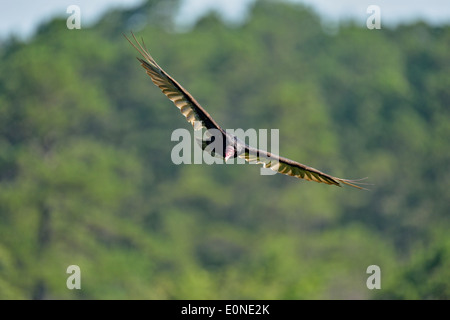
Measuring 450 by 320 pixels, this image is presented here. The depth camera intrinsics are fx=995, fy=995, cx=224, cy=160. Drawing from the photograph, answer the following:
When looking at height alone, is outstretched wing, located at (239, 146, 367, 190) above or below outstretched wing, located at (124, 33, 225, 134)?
below

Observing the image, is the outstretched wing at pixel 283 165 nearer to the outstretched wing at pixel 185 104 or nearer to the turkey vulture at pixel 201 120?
the turkey vulture at pixel 201 120

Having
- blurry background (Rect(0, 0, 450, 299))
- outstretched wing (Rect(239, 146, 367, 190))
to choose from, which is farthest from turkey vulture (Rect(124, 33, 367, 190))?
blurry background (Rect(0, 0, 450, 299))

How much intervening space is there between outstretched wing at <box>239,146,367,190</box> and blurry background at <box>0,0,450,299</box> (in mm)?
11580

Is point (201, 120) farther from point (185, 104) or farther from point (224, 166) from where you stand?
point (224, 166)

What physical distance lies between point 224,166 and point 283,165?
3243 centimetres

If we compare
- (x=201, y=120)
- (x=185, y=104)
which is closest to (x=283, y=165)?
(x=201, y=120)

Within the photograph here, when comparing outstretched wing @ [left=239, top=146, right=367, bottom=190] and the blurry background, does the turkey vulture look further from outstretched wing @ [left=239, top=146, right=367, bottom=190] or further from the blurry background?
the blurry background

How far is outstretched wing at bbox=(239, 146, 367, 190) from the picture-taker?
461 inches

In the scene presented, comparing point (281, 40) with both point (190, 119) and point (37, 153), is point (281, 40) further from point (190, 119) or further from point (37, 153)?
point (190, 119)

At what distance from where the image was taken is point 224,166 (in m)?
44.5

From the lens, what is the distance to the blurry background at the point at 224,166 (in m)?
31.5

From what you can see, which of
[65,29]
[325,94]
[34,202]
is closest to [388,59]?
[325,94]

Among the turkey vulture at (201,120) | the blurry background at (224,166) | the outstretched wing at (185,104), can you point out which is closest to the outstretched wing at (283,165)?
the turkey vulture at (201,120)

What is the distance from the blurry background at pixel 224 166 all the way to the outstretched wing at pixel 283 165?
11.6 m
